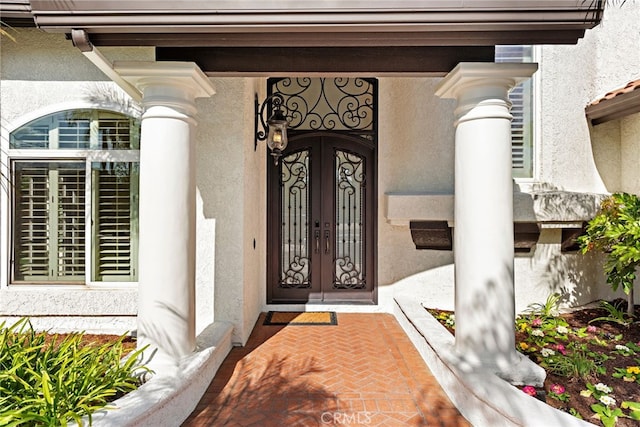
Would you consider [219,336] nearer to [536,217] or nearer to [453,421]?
[453,421]

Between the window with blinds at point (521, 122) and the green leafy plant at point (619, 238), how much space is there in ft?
4.20

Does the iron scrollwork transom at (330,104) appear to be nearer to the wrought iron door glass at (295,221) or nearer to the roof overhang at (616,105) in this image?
the wrought iron door glass at (295,221)

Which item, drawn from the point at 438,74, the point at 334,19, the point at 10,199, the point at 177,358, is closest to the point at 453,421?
the point at 177,358

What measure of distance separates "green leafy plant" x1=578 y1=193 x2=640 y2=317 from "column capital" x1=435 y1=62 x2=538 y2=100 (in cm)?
284

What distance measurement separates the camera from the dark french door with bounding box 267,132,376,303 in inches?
253

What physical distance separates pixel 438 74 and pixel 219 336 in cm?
369

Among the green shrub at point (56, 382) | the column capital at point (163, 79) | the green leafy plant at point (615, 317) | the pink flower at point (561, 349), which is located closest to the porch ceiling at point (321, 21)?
the column capital at point (163, 79)

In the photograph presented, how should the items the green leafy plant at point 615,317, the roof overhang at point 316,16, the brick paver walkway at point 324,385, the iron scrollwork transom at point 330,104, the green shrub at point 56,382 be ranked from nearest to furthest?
the green shrub at point 56,382 < the roof overhang at point 316,16 < the brick paver walkway at point 324,385 < the green leafy plant at point 615,317 < the iron scrollwork transom at point 330,104

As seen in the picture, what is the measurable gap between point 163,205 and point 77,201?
2540mm

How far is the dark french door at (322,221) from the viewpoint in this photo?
6414 millimetres

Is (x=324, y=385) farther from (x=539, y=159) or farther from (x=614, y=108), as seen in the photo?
(x=614, y=108)

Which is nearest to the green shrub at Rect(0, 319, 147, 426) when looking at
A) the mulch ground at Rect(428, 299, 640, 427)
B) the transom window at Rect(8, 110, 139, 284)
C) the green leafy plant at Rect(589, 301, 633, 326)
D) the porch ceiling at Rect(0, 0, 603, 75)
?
the transom window at Rect(8, 110, 139, 284)

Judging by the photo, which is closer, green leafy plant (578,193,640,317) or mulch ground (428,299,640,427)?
mulch ground (428,299,640,427)

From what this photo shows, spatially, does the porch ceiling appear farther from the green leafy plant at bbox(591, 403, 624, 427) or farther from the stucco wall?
the stucco wall
